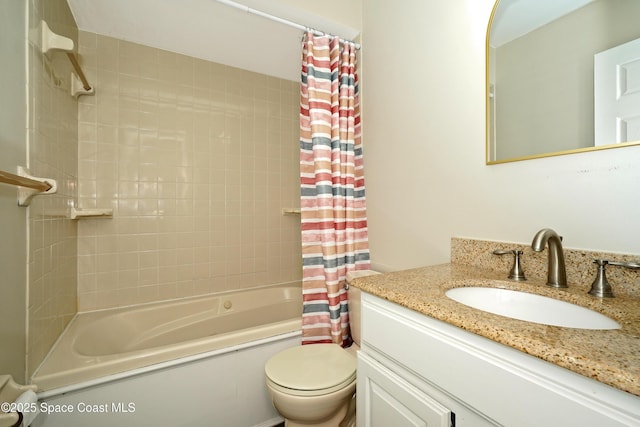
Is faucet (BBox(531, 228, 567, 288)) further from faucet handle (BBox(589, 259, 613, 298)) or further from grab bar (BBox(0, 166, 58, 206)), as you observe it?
grab bar (BBox(0, 166, 58, 206))

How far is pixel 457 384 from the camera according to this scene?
560 millimetres

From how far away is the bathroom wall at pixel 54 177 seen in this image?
1.00 meters

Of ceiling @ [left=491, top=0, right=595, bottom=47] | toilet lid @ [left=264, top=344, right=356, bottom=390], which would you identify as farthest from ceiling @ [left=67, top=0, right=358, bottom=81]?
toilet lid @ [left=264, top=344, right=356, bottom=390]

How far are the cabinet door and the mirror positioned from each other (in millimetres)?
867

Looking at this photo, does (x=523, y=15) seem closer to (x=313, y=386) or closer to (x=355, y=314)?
(x=355, y=314)

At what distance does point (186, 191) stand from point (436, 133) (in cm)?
176

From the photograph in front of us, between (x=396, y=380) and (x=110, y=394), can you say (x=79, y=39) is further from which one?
(x=396, y=380)

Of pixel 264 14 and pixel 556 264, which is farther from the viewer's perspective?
pixel 264 14

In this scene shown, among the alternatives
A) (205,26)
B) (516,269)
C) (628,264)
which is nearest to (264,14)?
(205,26)

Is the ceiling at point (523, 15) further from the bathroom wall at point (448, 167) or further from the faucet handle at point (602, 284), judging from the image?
the faucet handle at point (602, 284)

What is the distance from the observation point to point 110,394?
102 centimetres

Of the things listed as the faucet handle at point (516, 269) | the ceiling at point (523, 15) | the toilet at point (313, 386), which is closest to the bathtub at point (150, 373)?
the toilet at point (313, 386)

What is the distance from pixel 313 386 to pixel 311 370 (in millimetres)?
99

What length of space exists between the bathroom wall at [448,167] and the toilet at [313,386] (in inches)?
24.6
